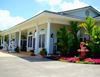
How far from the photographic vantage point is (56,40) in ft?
75.8

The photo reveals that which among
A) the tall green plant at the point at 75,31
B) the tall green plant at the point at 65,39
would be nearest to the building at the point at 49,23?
the tall green plant at the point at 75,31

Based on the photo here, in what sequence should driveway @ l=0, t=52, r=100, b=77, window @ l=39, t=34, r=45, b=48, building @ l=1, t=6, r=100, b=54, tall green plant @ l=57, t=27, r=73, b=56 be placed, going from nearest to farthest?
driveway @ l=0, t=52, r=100, b=77, tall green plant @ l=57, t=27, r=73, b=56, building @ l=1, t=6, r=100, b=54, window @ l=39, t=34, r=45, b=48

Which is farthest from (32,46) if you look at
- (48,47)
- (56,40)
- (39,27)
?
(48,47)

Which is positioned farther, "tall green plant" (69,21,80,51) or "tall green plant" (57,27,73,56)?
"tall green plant" (69,21,80,51)

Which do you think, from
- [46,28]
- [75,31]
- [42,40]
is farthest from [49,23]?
[42,40]

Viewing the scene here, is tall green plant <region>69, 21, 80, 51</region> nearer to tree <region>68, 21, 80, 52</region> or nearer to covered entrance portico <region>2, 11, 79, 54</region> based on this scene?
tree <region>68, 21, 80, 52</region>

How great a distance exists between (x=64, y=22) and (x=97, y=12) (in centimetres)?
851

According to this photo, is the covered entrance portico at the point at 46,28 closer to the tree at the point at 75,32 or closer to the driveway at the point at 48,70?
the tree at the point at 75,32

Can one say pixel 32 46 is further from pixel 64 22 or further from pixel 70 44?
pixel 70 44

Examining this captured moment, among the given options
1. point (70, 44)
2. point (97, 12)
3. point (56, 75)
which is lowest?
point (56, 75)

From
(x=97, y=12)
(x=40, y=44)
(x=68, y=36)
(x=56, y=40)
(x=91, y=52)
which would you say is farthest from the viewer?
(x=97, y=12)

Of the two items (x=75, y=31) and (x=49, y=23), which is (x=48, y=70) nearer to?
(x=49, y=23)

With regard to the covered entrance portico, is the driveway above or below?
below

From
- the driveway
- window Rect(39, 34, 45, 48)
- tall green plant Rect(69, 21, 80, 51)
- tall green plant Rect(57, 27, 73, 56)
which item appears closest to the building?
window Rect(39, 34, 45, 48)
